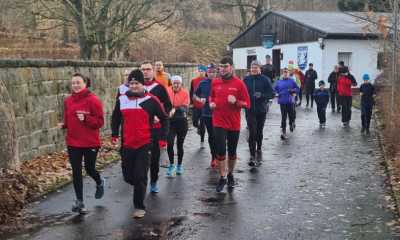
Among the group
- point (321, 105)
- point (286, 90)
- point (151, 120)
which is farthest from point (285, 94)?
point (151, 120)

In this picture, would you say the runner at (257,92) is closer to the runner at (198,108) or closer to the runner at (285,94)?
the runner at (198,108)

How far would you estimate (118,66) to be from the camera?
1554 cm

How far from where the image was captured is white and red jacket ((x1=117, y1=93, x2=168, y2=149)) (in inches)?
279

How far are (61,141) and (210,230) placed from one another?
611cm

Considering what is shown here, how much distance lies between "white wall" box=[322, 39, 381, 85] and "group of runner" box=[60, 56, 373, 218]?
72.7 feet

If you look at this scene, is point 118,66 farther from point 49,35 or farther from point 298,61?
point 298,61

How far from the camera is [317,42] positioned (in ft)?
109

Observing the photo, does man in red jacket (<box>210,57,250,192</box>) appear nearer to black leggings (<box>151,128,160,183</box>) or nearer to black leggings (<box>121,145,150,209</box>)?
black leggings (<box>151,128,160,183</box>)

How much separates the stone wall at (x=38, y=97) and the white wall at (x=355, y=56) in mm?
21592

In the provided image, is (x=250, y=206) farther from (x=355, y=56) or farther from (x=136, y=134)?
(x=355, y=56)

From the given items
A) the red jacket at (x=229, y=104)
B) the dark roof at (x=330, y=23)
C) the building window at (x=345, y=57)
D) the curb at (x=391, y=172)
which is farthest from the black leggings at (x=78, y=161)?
the building window at (x=345, y=57)

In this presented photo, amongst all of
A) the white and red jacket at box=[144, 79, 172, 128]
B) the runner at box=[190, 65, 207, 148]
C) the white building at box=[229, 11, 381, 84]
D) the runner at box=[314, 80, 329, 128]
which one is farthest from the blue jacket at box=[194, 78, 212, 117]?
the white building at box=[229, 11, 381, 84]

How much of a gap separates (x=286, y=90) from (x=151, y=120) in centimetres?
786

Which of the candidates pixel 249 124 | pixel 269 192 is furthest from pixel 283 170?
pixel 269 192
